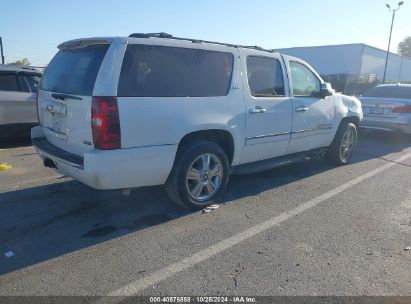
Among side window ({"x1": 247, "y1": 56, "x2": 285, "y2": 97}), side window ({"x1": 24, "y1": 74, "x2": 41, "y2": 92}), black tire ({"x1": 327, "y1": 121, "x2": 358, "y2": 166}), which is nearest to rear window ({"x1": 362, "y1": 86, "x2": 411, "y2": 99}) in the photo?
black tire ({"x1": 327, "y1": 121, "x2": 358, "y2": 166})

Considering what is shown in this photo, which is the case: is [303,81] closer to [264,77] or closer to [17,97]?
[264,77]

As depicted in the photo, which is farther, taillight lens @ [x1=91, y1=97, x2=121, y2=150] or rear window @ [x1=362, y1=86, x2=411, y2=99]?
rear window @ [x1=362, y1=86, x2=411, y2=99]

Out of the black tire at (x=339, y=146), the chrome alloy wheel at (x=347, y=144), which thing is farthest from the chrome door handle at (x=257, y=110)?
the chrome alloy wheel at (x=347, y=144)

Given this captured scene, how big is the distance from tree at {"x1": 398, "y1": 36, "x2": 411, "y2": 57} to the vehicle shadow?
135m

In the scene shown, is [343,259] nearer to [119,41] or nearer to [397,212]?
[397,212]

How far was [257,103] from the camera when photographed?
483 centimetres

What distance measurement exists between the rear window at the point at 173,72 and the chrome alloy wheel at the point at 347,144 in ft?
10.5

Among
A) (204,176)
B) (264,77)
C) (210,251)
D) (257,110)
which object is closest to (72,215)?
(204,176)

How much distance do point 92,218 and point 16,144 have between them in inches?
186

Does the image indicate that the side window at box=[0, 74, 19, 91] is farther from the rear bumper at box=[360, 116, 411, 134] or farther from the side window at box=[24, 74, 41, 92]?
the rear bumper at box=[360, 116, 411, 134]

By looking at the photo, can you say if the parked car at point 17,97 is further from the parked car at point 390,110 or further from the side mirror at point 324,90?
the parked car at point 390,110

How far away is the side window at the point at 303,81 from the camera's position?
18.4 feet

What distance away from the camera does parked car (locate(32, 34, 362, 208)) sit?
3631mm

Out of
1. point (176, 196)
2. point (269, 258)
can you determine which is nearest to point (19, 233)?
point (176, 196)
